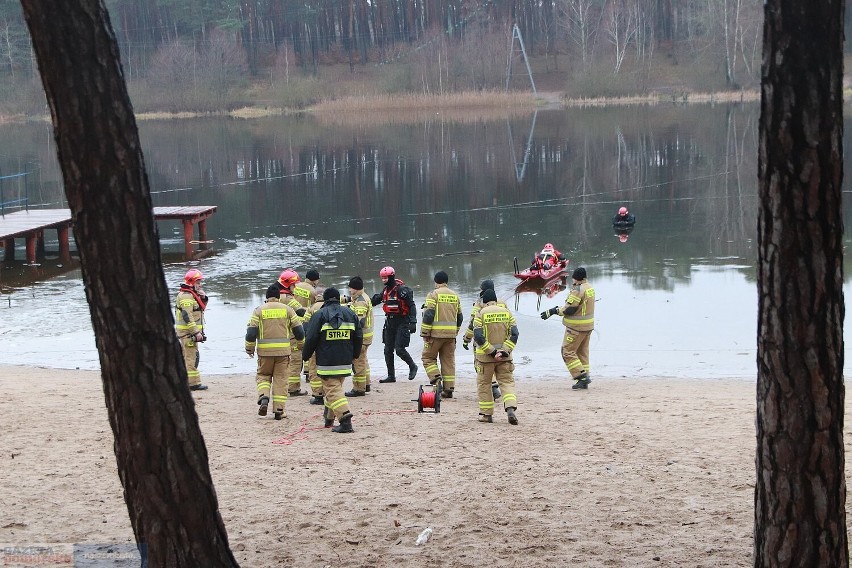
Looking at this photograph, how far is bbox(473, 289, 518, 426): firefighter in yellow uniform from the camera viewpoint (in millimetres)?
11531

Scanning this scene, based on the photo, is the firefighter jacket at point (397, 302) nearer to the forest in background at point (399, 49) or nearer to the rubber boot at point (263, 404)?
the rubber boot at point (263, 404)

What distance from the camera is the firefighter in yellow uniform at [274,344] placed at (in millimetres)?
11930

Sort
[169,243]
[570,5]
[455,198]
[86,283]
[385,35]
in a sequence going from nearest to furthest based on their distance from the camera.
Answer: [86,283]
[169,243]
[455,198]
[570,5]
[385,35]

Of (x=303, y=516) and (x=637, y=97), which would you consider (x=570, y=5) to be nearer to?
(x=637, y=97)

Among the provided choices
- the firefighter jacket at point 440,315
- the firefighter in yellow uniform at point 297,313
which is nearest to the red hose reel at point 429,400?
the firefighter jacket at point 440,315

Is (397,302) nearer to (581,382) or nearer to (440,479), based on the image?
(581,382)

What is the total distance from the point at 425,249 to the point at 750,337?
460 inches

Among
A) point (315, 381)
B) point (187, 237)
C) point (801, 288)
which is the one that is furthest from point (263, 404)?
point (187, 237)

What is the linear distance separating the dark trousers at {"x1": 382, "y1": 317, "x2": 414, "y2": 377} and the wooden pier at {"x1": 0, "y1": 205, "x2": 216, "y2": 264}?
1380cm

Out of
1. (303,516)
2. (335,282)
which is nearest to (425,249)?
(335,282)

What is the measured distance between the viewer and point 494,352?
455 inches

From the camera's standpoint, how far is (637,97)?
85938 millimetres

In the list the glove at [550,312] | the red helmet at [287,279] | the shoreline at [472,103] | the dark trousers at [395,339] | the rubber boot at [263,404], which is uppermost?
the shoreline at [472,103]

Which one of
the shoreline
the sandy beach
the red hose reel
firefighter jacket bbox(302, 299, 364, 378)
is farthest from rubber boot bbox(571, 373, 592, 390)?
the shoreline
